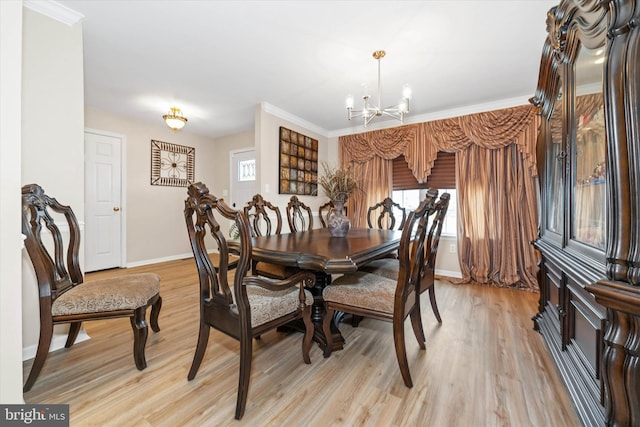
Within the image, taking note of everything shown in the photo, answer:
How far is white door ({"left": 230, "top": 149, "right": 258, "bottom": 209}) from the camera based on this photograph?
4957 mm

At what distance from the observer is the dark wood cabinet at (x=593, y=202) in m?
0.76

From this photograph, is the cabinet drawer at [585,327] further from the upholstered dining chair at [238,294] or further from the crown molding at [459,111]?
the crown molding at [459,111]

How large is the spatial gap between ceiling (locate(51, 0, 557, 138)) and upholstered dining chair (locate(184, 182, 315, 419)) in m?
1.54

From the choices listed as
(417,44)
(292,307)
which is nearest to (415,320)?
(292,307)

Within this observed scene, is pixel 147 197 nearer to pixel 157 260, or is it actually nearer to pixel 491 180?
pixel 157 260

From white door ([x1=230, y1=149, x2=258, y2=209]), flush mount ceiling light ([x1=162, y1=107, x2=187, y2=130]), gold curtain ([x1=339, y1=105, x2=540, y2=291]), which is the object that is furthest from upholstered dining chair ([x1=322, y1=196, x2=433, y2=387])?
white door ([x1=230, y1=149, x2=258, y2=209])

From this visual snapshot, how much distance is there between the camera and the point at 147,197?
4.39 m

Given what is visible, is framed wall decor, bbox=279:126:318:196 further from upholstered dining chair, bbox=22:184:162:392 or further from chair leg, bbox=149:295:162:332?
upholstered dining chair, bbox=22:184:162:392

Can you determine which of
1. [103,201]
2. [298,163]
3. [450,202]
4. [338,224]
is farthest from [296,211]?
[103,201]

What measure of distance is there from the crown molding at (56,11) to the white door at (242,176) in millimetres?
3060

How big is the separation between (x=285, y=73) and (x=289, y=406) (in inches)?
110

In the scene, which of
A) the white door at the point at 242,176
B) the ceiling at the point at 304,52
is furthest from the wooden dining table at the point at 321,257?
the white door at the point at 242,176

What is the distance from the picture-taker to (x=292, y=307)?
4.94 ft

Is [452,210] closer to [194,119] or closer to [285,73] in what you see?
[285,73]
